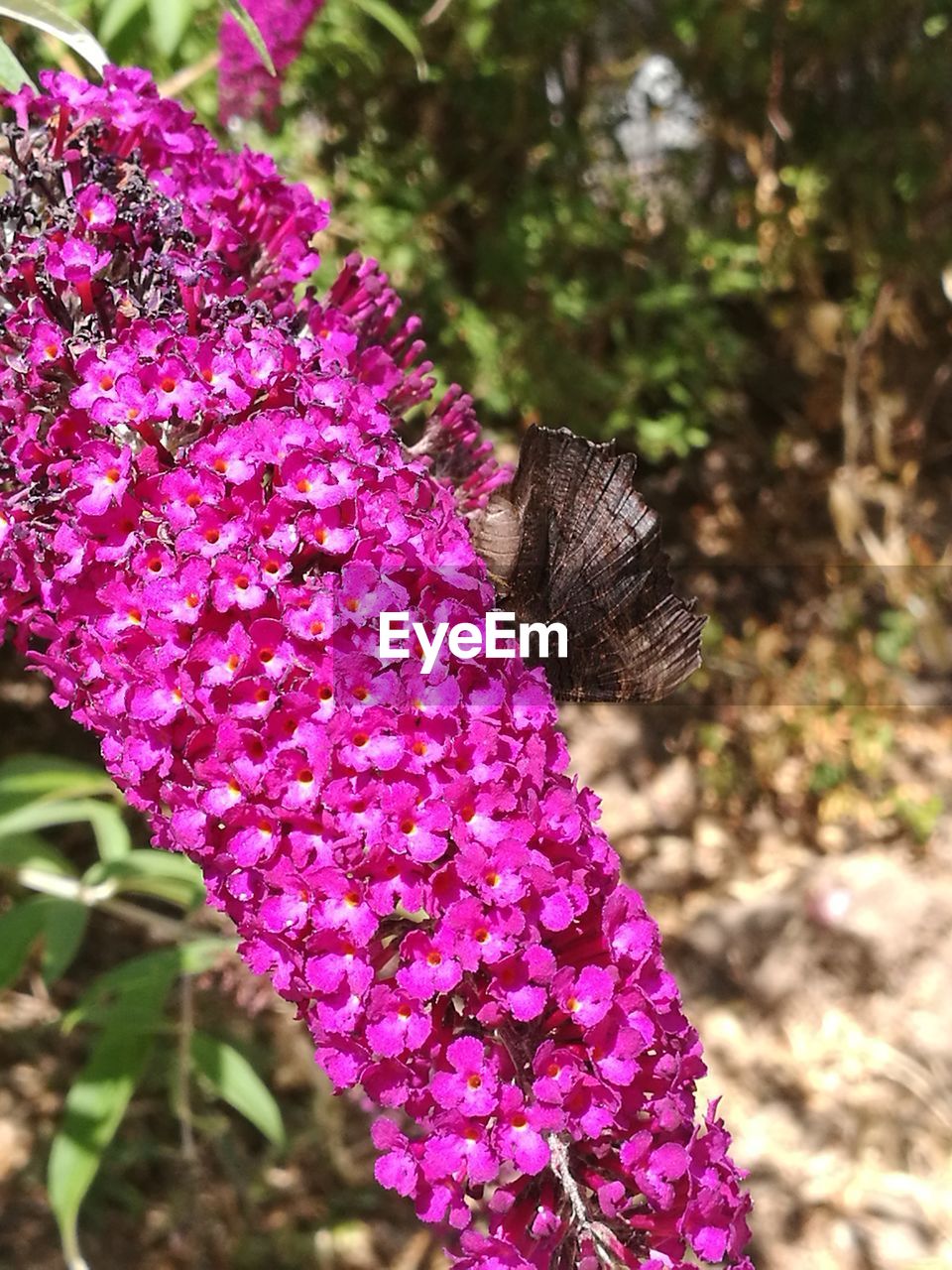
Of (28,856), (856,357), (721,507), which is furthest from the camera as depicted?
(721,507)

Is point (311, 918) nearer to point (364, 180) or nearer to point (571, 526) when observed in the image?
point (571, 526)

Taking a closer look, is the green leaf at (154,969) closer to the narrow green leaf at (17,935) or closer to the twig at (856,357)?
the narrow green leaf at (17,935)

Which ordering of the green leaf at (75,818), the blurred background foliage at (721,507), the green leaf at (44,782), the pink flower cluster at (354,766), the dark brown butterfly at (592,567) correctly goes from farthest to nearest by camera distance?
the blurred background foliage at (721,507) → the green leaf at (44,782) → the green leaf at (75,818) → the dark brown butterfly at (592,567) → the pink flower cluster at (354,766)

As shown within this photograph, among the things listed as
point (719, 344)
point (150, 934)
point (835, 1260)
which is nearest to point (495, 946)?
point (835, 1260)

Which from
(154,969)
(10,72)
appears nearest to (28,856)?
(154,969)

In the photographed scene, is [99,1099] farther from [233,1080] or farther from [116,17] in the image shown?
[116,17]

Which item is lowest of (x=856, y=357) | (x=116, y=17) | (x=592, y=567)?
(x=592, y=567)

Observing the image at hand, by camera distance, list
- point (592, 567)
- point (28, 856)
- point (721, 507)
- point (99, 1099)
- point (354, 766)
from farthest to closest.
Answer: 1. point (721, 507)
2. point (28, 856)
3. point (99, 1099)
4. point (592, 567)
5. point (354, 766)

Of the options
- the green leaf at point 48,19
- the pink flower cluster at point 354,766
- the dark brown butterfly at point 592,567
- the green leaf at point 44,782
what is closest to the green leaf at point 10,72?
the green leaf at point 48,19
